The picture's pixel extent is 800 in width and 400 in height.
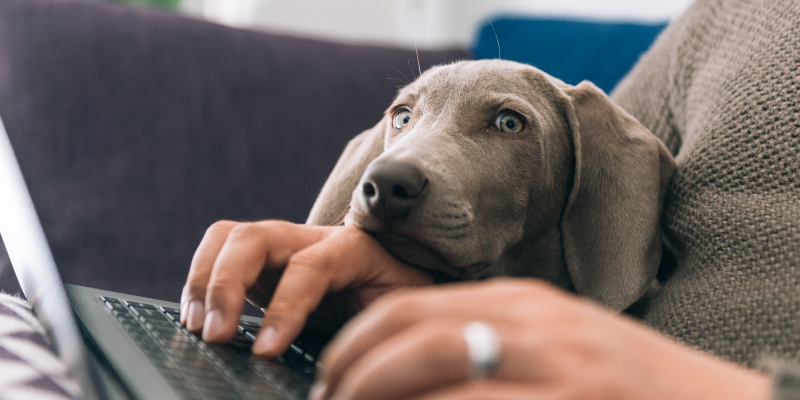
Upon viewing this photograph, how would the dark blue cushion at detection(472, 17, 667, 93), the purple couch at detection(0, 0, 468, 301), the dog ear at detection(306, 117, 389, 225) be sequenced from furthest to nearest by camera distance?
the dark blue cushion at detection(472, 17, 667, 93) < the purple couch at detection(0, 0, 468, 301) < the dog ear at detection(306, 117, 389, 225)

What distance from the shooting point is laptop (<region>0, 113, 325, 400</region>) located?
1.77ft

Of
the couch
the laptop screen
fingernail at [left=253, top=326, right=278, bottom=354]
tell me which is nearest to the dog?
fingernail at [left=253, top=326, right=278, bottom=354]

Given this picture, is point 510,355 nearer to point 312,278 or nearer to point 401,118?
point 312,278

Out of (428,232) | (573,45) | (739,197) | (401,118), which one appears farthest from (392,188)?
(573,45)

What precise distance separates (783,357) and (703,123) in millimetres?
468

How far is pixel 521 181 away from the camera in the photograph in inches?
42.3

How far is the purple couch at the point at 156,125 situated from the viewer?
1.69 m

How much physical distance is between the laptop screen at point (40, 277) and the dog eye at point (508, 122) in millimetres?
734

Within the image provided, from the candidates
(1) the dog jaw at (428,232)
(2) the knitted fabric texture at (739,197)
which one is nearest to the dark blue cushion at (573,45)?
(2) the knitted fabric texture at (739,197)

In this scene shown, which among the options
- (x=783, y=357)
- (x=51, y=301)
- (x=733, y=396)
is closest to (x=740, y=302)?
(x=783, y=357)

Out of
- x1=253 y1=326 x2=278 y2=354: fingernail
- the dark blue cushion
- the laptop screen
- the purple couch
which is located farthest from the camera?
the dark blue cushion

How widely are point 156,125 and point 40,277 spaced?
1.15 m

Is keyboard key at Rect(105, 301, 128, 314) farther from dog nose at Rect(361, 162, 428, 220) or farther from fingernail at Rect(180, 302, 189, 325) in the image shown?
dog nose at Rect(361, 162, 428, 220)

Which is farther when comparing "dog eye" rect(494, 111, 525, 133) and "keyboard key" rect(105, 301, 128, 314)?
"dog eye" rect(494, 111, 525, 133)
